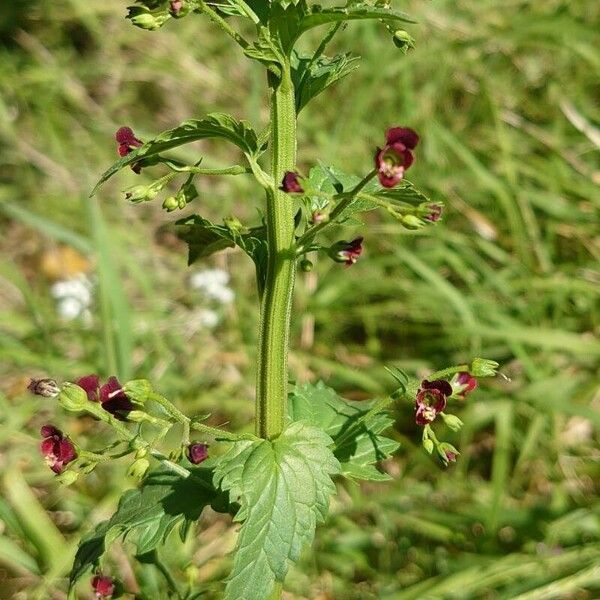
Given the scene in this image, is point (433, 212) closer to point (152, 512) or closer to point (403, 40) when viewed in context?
point (403, 40)

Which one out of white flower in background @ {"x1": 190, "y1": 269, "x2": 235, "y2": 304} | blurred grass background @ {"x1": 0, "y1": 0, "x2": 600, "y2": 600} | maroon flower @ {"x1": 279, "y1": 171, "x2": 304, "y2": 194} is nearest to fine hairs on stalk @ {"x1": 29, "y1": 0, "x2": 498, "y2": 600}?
maroon flower @ {"x1": 279, "y1": 171, "x2": 304, "y2": 194}

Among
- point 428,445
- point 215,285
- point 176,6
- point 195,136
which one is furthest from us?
point 215,285

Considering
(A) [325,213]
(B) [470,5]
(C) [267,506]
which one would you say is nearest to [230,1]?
(A) [325,213]

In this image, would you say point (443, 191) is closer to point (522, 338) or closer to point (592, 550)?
point (522, 338)

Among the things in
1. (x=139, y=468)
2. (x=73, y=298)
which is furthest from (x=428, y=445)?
(x=73, y=298)

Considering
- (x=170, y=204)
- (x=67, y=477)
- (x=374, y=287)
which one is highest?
(x=170, y=204)

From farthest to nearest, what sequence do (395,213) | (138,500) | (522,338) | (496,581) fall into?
(522,338)
(496,581)
(138,500)
(395,213)

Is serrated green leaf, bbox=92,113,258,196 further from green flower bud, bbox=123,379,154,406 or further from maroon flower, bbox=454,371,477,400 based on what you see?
maroon flower, bbox=454,371,477,400
